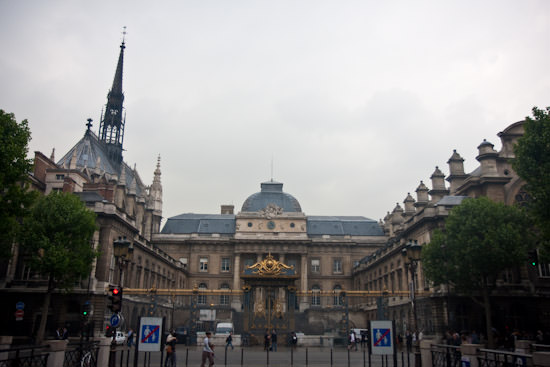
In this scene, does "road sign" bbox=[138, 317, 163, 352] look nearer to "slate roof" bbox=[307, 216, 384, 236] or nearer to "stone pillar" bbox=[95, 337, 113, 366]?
"stone pillar" bbox=[95, 337, 113, 366]

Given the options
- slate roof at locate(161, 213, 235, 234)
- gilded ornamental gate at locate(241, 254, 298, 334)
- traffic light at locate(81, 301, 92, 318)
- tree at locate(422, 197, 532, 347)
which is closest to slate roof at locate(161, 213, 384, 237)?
slate roof at locate(161, 213, 235, 234)

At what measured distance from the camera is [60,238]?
3197 cm

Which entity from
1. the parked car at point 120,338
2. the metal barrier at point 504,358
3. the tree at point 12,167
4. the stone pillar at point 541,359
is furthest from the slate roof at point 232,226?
the stone pillar at point 541,359

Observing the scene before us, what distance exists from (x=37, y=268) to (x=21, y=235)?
2651mm

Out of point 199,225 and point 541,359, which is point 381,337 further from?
point 199,225

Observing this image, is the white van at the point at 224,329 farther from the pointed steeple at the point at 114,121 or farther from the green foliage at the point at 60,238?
the pointed steeple at the point at 114,121

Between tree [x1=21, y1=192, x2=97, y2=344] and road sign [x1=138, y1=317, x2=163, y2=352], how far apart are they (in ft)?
55.7

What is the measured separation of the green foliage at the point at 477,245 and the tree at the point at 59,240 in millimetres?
25084

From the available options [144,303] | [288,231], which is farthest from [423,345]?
[288,231]

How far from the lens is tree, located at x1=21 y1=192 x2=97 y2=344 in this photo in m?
31.1

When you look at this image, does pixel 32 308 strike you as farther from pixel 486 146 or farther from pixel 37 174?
pixel 486 146

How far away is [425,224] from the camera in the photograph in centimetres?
4062

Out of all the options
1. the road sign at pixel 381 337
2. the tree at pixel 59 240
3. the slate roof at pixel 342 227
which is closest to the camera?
the road sign at pixel 381 337

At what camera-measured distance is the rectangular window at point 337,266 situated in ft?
235
